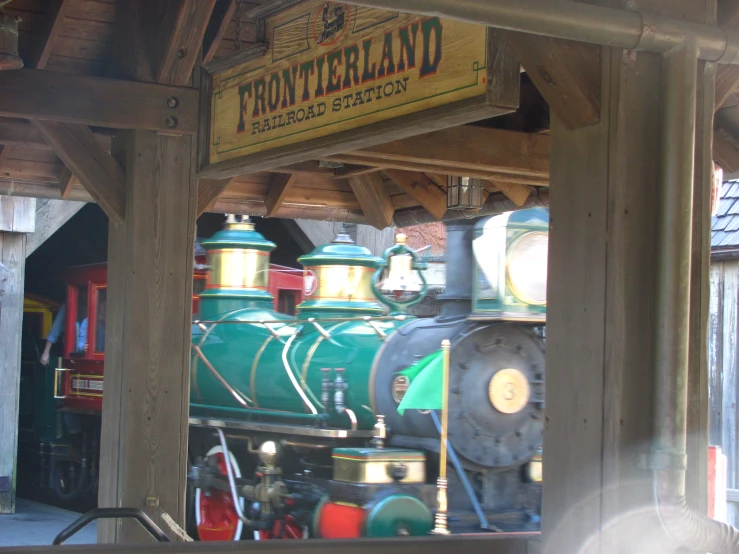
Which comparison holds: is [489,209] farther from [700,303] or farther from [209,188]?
[700,303]

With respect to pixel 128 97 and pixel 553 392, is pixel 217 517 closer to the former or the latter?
pixel 128 97

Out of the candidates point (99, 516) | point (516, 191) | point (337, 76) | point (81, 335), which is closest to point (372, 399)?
point (516, 191)

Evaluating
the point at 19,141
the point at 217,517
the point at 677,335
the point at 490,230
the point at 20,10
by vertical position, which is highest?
the point at 20,10

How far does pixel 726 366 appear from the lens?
30.9 feet

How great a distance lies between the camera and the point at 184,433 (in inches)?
178

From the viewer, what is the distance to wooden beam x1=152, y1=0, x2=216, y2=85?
13.9 ft

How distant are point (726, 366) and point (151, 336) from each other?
259 inches

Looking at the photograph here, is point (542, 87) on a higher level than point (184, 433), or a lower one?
higher

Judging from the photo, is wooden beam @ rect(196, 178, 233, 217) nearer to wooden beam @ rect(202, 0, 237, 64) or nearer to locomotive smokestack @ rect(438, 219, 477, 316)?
wooden beam @ rect(202, 0, 237, 64)

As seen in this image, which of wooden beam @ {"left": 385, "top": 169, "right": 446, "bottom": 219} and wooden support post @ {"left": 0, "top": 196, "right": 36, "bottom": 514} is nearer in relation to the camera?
wooden beam @ {"left": 385, "top": 169, "right": 446, "bottom": 219}

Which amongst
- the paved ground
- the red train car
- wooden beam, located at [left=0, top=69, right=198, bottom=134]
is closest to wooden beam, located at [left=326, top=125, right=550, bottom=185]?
wooden beam, located at [left=0, top=69, right=198, bottom=134]

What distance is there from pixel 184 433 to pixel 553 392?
2360 mm

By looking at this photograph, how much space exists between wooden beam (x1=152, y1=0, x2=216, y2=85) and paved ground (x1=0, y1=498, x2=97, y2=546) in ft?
16.3

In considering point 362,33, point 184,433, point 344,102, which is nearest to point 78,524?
point 184,433
